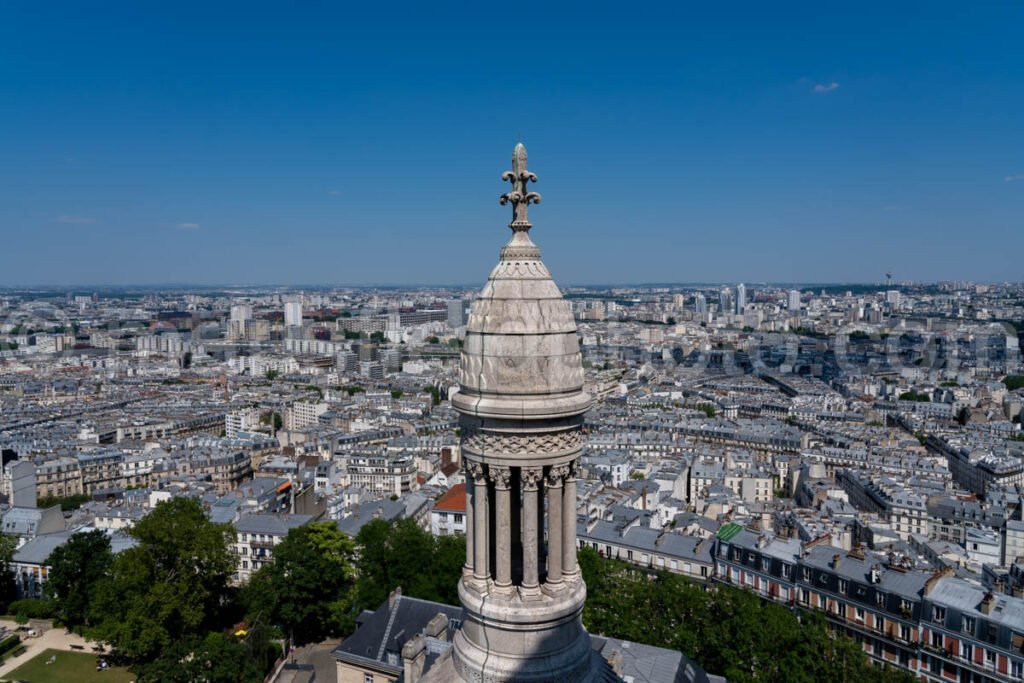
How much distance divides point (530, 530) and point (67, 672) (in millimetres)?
36389

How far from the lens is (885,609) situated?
33.3m

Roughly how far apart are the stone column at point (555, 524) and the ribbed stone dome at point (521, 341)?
0.81 meters

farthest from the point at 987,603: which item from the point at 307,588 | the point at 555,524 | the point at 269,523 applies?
the point at 269,523

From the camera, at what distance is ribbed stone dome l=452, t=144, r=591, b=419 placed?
859cm

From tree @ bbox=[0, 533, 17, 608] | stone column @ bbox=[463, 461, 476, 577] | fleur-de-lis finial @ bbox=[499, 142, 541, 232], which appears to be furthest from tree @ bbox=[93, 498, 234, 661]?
fleur-de-lis finial @ bbox=[499, 142, 541, 232]

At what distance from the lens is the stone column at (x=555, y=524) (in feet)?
28.6

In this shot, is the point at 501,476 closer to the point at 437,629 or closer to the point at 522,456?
the point at 522,456

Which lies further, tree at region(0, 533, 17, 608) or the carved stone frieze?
tree at region(0, 533, 17, 608)

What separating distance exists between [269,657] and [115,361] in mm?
181830

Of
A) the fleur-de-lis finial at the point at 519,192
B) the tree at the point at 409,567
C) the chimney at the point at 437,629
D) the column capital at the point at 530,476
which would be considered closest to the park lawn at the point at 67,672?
the tree at the point at 409,567

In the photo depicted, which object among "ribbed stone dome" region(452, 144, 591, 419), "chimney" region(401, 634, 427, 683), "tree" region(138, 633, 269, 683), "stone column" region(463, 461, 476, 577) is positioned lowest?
"tree" region(138, 633, 269, 683)

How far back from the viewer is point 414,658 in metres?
20.9

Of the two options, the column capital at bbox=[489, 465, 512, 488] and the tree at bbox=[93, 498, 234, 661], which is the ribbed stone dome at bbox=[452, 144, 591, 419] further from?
the tree at bbox=[93, 498, 234, 661]

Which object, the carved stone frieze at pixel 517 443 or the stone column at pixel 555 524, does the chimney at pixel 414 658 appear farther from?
the carved stone frieze at pixel 517 443
